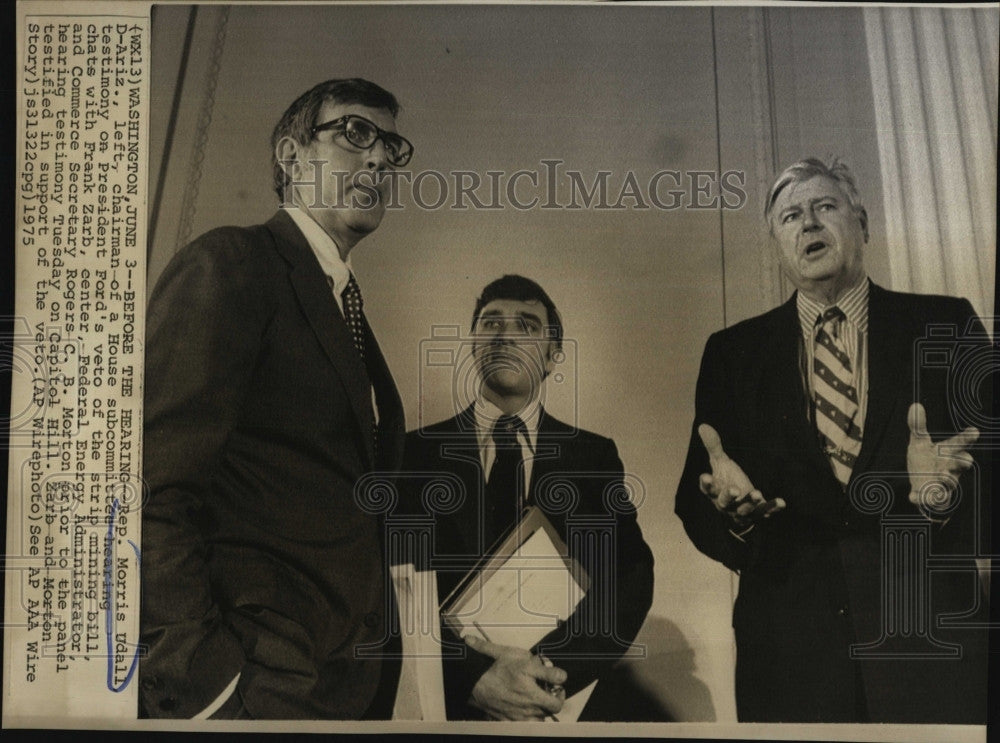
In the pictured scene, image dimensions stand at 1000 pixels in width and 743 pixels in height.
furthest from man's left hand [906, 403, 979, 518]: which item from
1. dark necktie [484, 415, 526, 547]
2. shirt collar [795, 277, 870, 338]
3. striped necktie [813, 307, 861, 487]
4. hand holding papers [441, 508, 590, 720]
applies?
dark necktie [484, 415, 526, 547]

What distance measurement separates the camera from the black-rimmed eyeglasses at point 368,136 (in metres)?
2.17

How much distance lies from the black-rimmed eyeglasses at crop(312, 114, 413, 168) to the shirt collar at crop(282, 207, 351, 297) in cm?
21

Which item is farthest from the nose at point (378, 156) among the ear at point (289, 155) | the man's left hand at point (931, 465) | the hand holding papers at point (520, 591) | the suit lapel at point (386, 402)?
the man's left hand at point (931, 465)

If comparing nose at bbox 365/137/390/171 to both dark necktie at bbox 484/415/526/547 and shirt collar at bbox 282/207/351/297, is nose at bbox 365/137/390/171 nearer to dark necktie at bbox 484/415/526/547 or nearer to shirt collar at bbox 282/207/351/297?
shirt collar at bbox 282/207/351/297

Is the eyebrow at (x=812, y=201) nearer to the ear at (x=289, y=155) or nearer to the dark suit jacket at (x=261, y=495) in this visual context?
the dark suit jacket at (x=261, y=495)

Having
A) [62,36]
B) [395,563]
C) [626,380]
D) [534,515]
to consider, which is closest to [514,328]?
[626,380]

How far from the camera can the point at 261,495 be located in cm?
209

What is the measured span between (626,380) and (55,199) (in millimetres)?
1505

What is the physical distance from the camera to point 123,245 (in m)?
2.16

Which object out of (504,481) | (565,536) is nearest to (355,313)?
(504,481)

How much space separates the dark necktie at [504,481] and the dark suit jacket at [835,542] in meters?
0.41

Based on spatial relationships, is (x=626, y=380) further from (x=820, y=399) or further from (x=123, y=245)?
(x=123, y=245)

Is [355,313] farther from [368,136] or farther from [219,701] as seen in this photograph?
[219,701]

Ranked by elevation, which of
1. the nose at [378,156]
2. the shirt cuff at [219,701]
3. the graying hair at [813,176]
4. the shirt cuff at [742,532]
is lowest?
the shirt cuff at [219,701]
